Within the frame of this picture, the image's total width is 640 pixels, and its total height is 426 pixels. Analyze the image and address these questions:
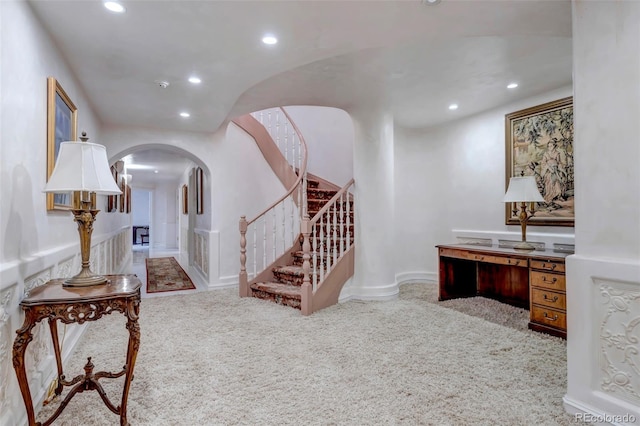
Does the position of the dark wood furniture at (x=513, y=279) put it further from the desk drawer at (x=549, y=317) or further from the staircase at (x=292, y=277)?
the staircase at (x=292, y=277)

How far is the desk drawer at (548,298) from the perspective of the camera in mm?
2832

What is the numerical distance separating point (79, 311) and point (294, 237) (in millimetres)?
3512

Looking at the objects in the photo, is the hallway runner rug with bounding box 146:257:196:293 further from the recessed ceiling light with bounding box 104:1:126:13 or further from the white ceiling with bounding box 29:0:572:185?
the recessed ceiling light with bounding box 104:1:126:13

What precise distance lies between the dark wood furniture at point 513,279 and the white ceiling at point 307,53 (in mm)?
1771

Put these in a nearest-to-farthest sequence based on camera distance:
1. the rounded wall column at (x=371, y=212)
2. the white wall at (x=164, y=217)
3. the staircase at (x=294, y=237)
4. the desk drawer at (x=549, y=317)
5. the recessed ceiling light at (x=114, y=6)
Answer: the recessed ceiling light at (x=114, y=6)
the desk drawer at (x=549, y=317)
the staircase at (x=294, y=237)
the rounded wall column at (x=371, y=212)
the white wall at (x=164, y=217)

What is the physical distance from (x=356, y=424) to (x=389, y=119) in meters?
3.51

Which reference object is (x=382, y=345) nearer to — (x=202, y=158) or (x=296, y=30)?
(x=296, y=30)

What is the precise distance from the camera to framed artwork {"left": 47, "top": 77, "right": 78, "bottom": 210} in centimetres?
220

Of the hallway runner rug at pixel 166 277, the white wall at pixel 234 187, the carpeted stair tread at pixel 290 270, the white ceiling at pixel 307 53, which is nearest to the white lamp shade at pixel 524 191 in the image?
the white ceiling at pixel 307 53

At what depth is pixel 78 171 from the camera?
1756mm

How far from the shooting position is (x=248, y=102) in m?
3.92

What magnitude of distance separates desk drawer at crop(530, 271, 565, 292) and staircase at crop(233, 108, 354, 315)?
1908 millimetres

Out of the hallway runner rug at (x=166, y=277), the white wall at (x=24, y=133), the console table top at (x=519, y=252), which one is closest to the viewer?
the white wall at (x=24, y=133)

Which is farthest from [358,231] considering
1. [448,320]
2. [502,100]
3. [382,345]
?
[502,100]
